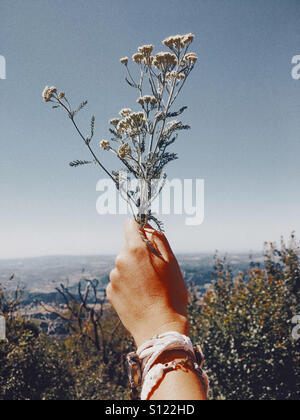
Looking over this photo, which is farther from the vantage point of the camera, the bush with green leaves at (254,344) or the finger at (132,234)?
the bush with green leaves at (254,344)

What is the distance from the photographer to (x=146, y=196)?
5.75 feet

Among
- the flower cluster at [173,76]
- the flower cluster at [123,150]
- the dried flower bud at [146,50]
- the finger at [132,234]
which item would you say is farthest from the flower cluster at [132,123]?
the finger at [132,234]

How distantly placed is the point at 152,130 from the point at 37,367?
10.3m

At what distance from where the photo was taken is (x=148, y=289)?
1560 mm

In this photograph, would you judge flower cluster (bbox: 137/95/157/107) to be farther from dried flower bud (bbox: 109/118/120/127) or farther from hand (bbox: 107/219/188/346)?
hand (bbox: 107/219/188/346)

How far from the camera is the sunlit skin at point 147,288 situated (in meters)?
1.52

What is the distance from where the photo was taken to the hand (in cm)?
152

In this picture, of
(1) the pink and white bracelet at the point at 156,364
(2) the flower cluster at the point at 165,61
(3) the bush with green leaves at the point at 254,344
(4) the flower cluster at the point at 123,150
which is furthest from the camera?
(3) the bush with green leaves at the point at 254,344

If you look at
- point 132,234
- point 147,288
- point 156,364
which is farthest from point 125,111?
point 156,364

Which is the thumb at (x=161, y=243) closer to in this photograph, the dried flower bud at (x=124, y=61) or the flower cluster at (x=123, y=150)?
the flower cluster at (x=123, y=150)

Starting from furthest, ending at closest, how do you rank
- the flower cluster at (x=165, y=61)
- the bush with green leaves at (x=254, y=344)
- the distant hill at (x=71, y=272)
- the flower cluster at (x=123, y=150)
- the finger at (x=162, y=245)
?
the distant hill at (x=71, y=272), the bush with green leaves at (x=254, y=344), the flower cluster at (x=165, y=61), the flower cluster at (x=123, y=150), the finger at (x=162, y=245)

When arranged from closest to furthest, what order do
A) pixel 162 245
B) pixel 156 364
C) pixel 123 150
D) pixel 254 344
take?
1. pixel 156 364
2. pixel 162 245
3. pixel 123 150
4. pixel 254 344

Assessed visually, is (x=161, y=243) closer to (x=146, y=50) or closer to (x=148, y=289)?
(x=148, y=289)

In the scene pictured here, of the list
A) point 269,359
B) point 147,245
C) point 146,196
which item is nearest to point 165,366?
point 147,245
